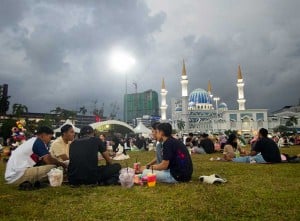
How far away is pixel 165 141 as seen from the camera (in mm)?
5805

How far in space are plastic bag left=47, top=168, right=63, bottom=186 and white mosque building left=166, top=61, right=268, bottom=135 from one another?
292 ft

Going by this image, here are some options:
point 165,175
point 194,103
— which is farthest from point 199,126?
point 165,175

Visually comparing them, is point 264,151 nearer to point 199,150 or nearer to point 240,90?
point 199,150

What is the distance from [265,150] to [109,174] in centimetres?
604

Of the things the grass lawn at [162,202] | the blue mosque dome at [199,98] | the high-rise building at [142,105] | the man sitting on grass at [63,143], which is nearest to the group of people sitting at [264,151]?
the grass lawn at [162,202]

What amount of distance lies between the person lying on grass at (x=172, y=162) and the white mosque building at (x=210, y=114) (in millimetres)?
88426

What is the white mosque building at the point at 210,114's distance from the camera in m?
96.6

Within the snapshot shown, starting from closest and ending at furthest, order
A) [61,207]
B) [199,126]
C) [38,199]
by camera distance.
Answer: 1. [61,207]
2. [38,199]
3. [199,126]

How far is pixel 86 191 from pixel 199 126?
103407 millimetres

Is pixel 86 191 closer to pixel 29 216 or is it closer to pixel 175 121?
pixel 29 216

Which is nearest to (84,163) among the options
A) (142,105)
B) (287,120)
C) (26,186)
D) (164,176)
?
(26,186)

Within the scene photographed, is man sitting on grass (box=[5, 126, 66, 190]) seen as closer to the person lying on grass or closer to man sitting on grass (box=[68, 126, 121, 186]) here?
man sitting on grass (box=[68, 126, 121, 186])

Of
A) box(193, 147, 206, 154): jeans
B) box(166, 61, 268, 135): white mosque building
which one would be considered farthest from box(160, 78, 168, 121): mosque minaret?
box(193, 147, 206, 154): jeans

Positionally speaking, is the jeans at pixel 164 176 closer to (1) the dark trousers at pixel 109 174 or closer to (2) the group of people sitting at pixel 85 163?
(2) the group of people sitting at pixel 85 163
